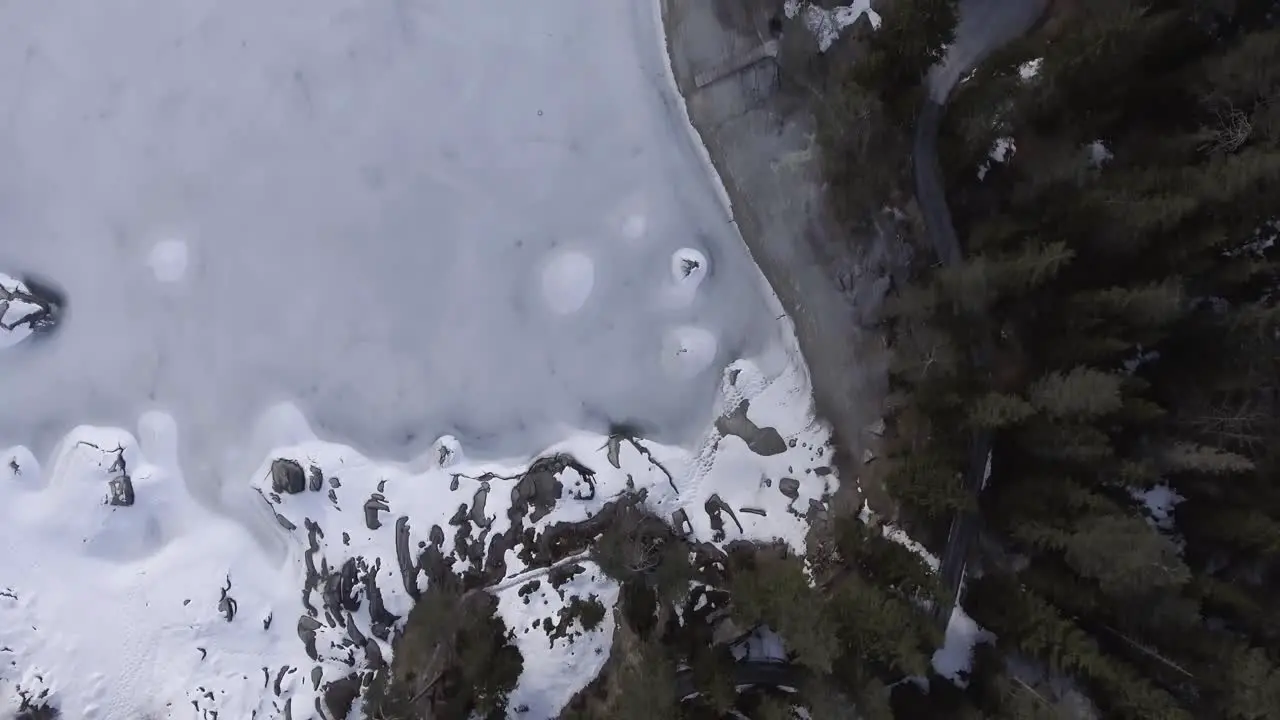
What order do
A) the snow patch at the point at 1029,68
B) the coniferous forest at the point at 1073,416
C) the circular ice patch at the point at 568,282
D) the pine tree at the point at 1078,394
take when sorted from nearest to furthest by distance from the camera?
the pine tree at the point at 1078,394
the coniferous forest at the point at 1073,416
the snow patch at the point at 1029,68
the circular ice patch at the point at 568,282

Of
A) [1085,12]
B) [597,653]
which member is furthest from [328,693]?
[1085,12]

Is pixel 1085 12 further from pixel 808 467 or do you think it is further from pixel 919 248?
pixel 808 467

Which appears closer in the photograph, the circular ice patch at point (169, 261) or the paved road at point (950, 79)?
the paved road at point (950, 79)

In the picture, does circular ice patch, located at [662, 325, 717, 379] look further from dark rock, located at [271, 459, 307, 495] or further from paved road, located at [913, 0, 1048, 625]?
dark rock, located at [271, 459, 307, 495]

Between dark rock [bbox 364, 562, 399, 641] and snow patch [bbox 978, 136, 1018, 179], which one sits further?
dark rock [bbox 364, 562, 399, 641]

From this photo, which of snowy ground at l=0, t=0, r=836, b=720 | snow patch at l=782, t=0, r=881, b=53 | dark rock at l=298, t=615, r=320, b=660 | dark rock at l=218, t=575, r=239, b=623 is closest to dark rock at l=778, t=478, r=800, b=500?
snowy ground at l=0, t=0, r=836, b=720

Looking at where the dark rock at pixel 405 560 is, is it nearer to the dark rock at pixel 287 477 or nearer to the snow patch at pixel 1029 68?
the dark rock at pixel 287 477

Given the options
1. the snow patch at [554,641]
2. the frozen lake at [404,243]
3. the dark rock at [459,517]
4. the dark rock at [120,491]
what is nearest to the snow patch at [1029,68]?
the frozen lake at [404,243]
